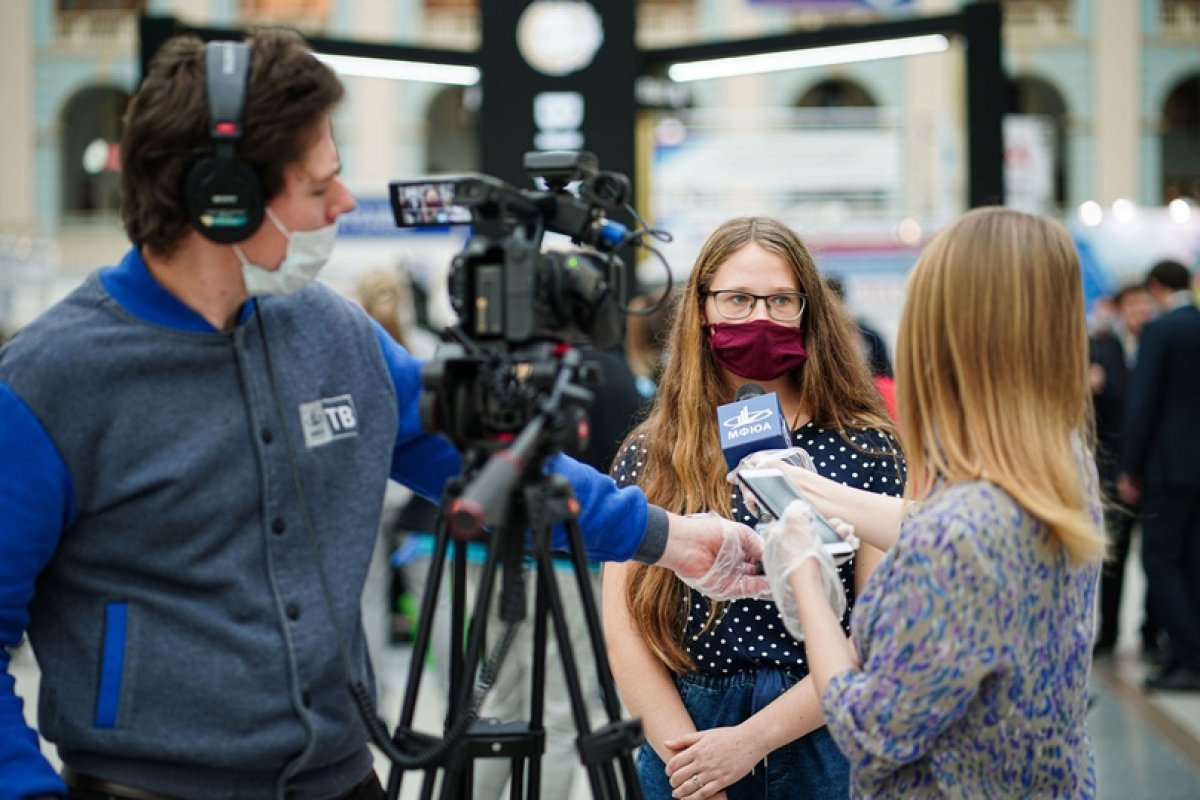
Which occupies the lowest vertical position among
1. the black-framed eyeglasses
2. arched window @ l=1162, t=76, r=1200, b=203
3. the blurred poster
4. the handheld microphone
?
the handheld microphone

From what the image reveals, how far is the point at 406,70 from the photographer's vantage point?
21.9 ft

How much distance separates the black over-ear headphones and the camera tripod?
428 mm

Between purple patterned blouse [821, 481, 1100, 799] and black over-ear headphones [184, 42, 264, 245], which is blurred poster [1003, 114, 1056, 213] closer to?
purple patterned blouse [821, 481, 1100, 799]

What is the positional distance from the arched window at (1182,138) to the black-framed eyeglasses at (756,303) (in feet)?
85.2

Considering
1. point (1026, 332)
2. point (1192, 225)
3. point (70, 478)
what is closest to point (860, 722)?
point (1026, 332)

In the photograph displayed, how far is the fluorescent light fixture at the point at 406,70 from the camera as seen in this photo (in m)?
6.55

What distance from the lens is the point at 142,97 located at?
5.58 feet

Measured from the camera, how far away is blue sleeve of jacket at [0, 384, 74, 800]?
1597 millimetres

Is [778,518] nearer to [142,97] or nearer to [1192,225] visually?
[142,97]

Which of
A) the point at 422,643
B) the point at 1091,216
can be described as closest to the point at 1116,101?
the point at 1091,216

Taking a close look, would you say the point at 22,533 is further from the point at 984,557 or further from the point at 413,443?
the point at 984,557

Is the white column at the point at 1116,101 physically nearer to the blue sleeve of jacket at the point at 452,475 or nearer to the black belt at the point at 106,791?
the blue sleeve of jacket at the point at 452,475

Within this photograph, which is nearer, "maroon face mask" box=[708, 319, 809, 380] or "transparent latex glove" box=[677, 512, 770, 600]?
"transparent latex glove" box=[677, 512, 770, 600]

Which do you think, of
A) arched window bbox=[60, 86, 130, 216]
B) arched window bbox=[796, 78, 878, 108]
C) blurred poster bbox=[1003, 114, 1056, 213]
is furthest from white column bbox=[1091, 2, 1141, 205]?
arched window bbox=[60, 86, 130, 216]
